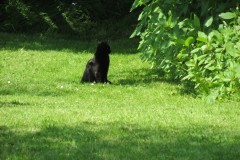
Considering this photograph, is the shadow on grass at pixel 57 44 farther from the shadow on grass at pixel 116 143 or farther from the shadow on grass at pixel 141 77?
the shadow on grass at pixel 116 143

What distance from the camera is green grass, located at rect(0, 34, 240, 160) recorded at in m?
6.15

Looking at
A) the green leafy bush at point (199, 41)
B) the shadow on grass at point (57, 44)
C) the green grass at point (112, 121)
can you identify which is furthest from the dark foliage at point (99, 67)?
the shadow on grass at point (57, 44)

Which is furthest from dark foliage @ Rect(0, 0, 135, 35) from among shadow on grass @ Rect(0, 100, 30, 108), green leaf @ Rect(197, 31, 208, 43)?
green leaf @ Rect(197, 31, 208, 43)

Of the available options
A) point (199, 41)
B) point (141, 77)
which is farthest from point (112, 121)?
point (141, 77)

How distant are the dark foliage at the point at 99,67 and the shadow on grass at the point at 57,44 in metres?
6.20

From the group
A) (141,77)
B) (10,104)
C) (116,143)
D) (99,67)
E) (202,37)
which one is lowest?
(141,77)

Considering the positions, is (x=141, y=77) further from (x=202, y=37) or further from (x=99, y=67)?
(x=202, y=37)

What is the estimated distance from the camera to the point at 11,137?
6.91 metres

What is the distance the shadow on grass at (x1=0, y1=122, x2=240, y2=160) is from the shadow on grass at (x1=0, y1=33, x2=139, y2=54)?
14.1m

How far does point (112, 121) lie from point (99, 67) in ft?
22.5

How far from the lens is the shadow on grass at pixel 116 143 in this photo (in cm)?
595

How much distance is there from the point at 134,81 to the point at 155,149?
905 cm

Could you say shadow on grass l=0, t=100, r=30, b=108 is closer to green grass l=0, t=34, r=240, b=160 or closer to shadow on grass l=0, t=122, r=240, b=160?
green grass l=0, t=34, r=240, b=160

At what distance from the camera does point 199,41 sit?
971 cm
